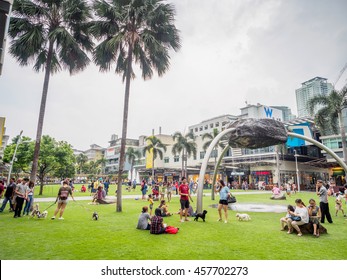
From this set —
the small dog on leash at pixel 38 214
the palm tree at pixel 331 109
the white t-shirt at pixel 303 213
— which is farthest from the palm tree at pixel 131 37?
the palm tree at pixel 331 109

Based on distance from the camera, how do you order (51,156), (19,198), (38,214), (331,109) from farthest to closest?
1. (331,109)
2. (51,156)
3. (19,198)
4. (38,214)

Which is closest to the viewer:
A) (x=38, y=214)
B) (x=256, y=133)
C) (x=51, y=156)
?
(x=38, y=214)

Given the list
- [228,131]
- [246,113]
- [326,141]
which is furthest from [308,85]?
[228,131]

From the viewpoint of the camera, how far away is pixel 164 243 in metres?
6.47

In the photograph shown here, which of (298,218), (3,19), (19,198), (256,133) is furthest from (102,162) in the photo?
(3,19)

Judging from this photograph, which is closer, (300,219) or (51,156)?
(300,219)

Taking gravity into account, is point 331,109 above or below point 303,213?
above

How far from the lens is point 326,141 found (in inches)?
1682

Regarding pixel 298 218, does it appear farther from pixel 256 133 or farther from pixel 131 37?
pixel 131 37

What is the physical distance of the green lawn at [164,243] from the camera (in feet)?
17.9

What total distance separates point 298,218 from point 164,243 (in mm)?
4729

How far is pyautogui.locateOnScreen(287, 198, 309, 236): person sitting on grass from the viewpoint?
7809mm

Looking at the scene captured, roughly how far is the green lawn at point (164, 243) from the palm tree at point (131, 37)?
5.64 meters
